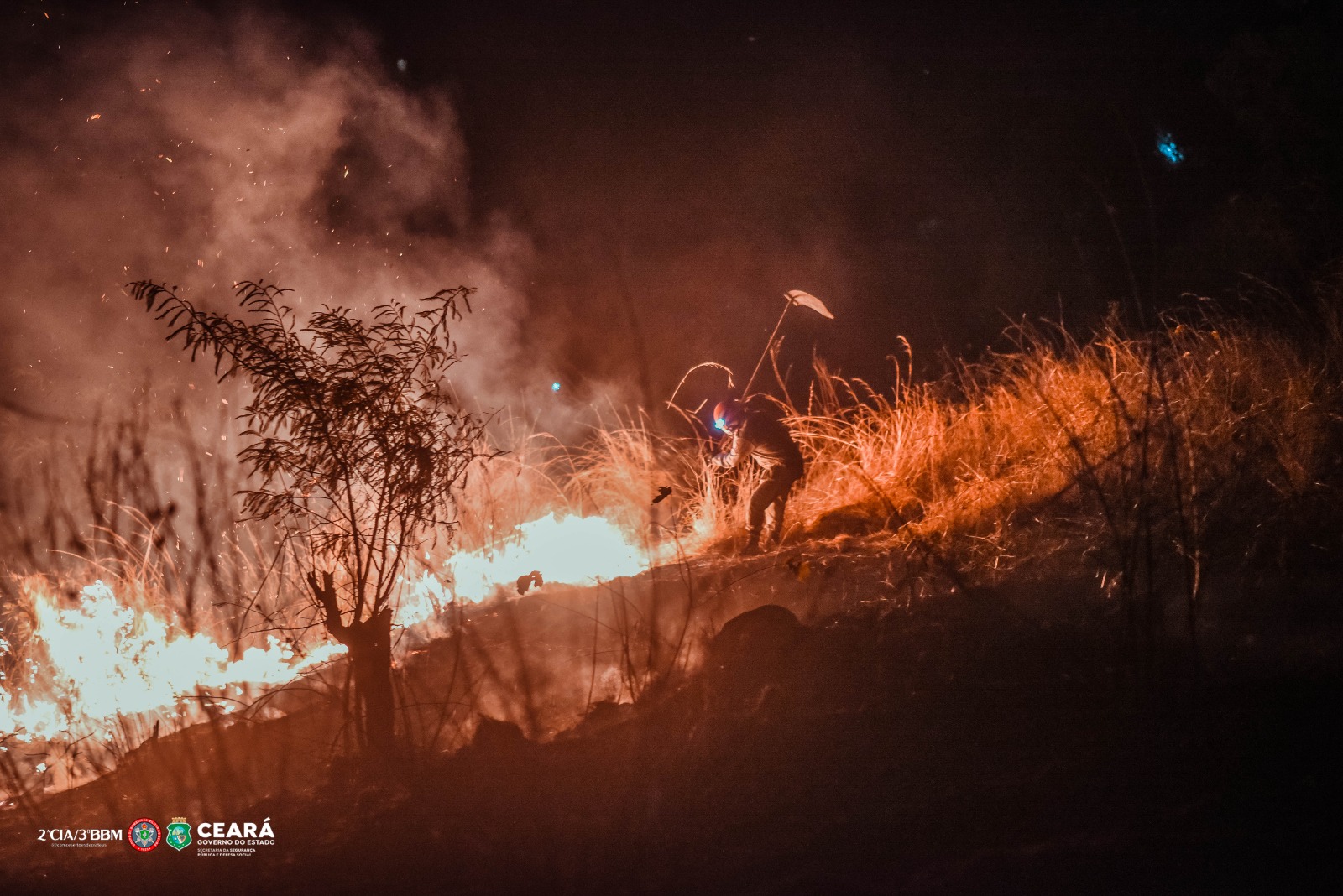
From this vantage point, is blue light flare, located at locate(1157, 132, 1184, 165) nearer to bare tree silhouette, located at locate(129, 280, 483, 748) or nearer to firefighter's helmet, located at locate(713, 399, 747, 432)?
firefighter's helmet, located at locate(713, 399, 747, 432)

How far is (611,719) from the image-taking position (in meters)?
4.63

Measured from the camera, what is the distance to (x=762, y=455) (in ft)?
21.0

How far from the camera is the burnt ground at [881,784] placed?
3547 mm

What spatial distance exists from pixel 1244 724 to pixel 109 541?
948 centimetres

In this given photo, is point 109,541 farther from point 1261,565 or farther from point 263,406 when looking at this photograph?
point 1261,565

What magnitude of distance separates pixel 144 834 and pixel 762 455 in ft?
15.0

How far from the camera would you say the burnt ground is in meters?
3.55

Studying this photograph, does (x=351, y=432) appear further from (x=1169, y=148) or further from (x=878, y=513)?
(x=1169, y=148)

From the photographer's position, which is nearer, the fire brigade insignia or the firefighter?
the fire brigade insignia

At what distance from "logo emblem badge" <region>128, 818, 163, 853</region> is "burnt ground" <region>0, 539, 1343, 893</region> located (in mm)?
61

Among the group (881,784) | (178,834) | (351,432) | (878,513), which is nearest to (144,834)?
(178,834)

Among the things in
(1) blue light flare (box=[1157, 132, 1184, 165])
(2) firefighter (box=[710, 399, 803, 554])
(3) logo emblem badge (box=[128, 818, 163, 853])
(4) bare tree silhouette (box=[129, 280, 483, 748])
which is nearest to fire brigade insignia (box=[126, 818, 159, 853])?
(3) logo emblem badge (box=[128, 818, 163, 853])

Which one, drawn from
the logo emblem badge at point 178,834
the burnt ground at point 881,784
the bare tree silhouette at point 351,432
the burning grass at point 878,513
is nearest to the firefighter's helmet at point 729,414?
the burning grass at point 878,513

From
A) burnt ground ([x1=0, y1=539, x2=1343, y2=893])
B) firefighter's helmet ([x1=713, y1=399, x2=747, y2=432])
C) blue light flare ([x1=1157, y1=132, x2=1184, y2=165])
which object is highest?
blue light flare ([x1=1157, y1=132, x2=1184, y2=165])
